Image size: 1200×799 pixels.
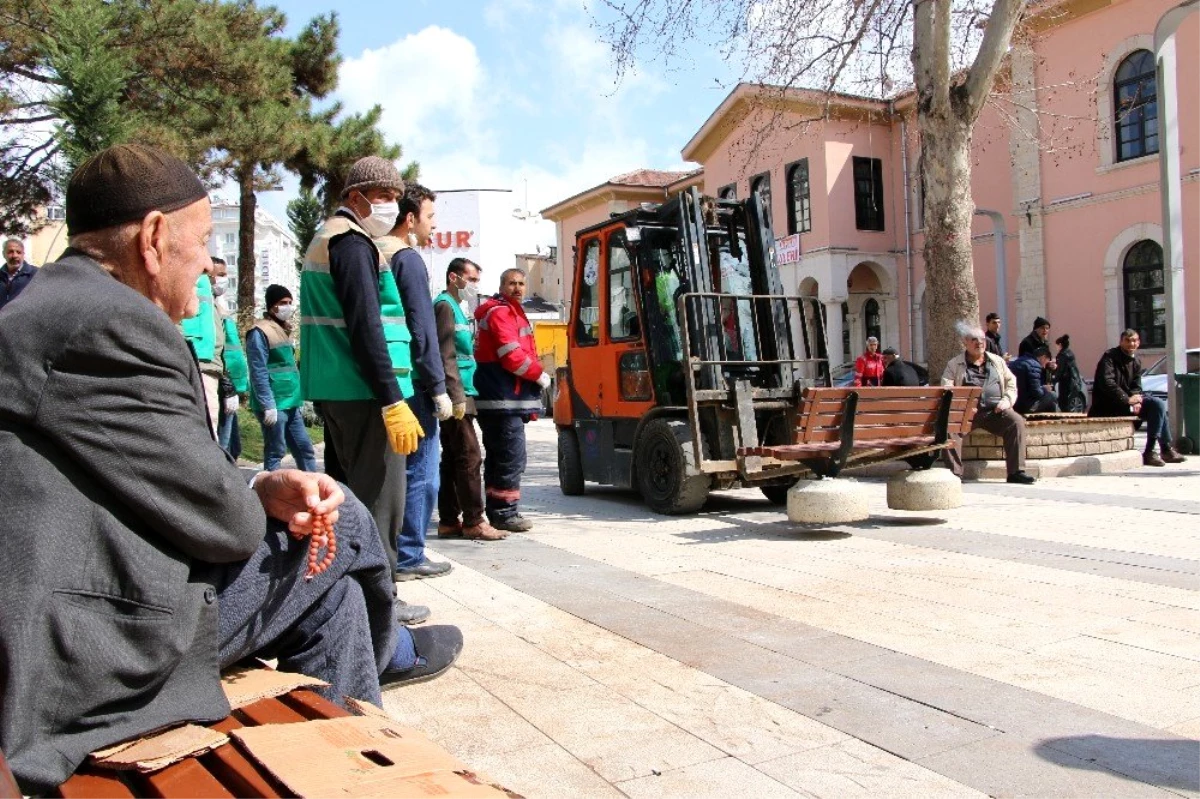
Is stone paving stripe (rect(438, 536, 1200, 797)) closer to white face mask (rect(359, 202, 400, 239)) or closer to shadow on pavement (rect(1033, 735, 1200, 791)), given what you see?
shadow on pavement (rect(1033, 735, 1200, 791))

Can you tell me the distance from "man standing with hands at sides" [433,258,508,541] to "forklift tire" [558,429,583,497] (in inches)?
101

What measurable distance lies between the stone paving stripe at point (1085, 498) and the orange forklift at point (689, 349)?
207cm

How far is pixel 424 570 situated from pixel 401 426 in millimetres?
1667

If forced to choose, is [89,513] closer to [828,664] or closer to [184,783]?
[184,783]

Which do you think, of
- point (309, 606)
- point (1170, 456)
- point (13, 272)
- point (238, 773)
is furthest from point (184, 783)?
point (1170, 456)

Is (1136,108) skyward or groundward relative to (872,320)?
skyward

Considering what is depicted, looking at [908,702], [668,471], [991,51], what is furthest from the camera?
[991,51]

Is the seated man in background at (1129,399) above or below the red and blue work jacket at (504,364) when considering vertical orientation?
below

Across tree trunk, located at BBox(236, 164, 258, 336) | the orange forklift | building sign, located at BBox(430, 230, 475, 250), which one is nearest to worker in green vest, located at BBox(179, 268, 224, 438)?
the orange forklift

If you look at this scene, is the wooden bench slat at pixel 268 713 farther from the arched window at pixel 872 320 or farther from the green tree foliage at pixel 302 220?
the arched window at pixel 872 320

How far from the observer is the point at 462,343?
6746mm

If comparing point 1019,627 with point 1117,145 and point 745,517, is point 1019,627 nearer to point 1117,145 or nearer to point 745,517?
point 745,517

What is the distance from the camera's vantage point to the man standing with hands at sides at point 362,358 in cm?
423

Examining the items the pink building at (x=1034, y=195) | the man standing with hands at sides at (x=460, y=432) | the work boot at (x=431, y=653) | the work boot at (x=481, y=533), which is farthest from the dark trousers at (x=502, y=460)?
the pink building at (x=1034, y=195)
